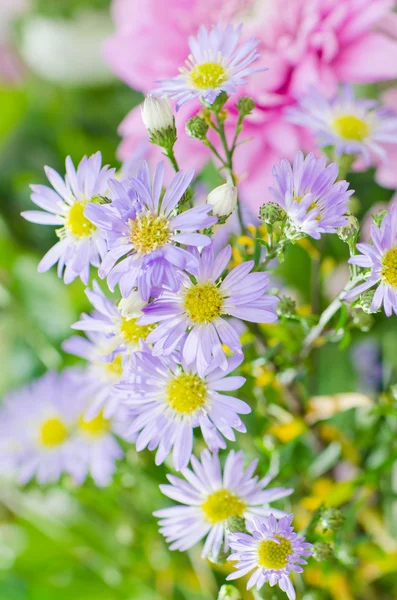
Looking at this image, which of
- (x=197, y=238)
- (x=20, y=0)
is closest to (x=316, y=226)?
(x=197, y=238)

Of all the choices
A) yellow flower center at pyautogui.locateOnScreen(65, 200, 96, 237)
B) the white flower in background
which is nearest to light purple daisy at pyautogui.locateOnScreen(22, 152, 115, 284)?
yellow flower center at pyautogui.locateOnScreen(65, 200, 96, 237)

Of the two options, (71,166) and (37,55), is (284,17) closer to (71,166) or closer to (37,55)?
(71,166)

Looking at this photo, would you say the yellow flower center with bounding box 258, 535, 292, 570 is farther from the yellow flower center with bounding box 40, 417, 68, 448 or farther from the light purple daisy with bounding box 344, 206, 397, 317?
the yellow flower center with bounding box 40, 417, 68, 448

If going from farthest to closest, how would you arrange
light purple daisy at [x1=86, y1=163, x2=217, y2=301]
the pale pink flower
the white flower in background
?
the white flower in background, the pale pink flower, light purple daisy at [x1=86, y1=163, x2=217, y2=301]

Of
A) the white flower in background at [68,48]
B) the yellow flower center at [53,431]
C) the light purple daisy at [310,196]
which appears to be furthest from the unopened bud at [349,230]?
the white flower in background at [68,48]

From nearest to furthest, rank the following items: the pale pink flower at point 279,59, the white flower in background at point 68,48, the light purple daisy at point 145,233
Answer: the light purple daisy at point 145,233 < the pale pink flower at point 279,59 < the white flower in background at point 68,48

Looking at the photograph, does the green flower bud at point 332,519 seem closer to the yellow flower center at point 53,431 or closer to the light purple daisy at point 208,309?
the light purple daisy at point 208,309
